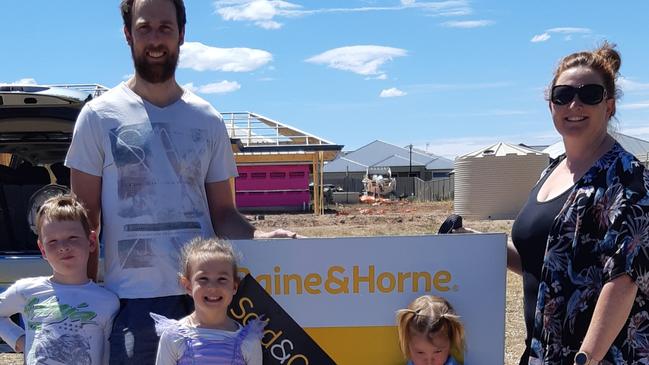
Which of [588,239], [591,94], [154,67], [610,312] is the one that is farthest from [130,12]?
[610,312]

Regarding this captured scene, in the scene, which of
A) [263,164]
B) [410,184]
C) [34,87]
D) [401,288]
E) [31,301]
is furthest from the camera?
[410,184]

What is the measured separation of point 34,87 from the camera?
455 cm

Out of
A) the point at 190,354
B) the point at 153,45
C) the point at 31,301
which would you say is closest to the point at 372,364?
the point at 190,354

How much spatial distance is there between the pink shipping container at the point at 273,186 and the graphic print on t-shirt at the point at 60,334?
1136 inches

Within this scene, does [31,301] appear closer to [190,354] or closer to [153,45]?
[190,354]

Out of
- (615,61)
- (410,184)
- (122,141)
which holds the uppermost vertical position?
(615,61)

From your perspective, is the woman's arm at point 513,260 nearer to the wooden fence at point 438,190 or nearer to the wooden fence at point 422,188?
the wooden fence at point 422,188

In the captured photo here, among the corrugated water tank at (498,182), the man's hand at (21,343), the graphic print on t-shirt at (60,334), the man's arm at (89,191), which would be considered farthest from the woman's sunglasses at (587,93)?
the corrugated water tank at (498,182)

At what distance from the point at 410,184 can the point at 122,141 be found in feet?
166

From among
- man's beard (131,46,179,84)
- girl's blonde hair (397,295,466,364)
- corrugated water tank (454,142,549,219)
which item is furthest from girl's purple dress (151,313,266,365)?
corrugated water tank (454,142,549,219)

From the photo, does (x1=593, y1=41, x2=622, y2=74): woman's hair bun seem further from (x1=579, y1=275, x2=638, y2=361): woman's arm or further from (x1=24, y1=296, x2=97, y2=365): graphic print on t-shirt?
(x1=24, y1=296, x2=97, y2=365): graphic print on t-shirt

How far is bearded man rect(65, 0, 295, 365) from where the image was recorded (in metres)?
2.73

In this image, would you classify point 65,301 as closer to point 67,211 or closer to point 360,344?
point 67,211

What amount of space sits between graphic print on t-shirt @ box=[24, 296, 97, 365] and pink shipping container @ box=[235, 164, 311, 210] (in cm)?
2884
